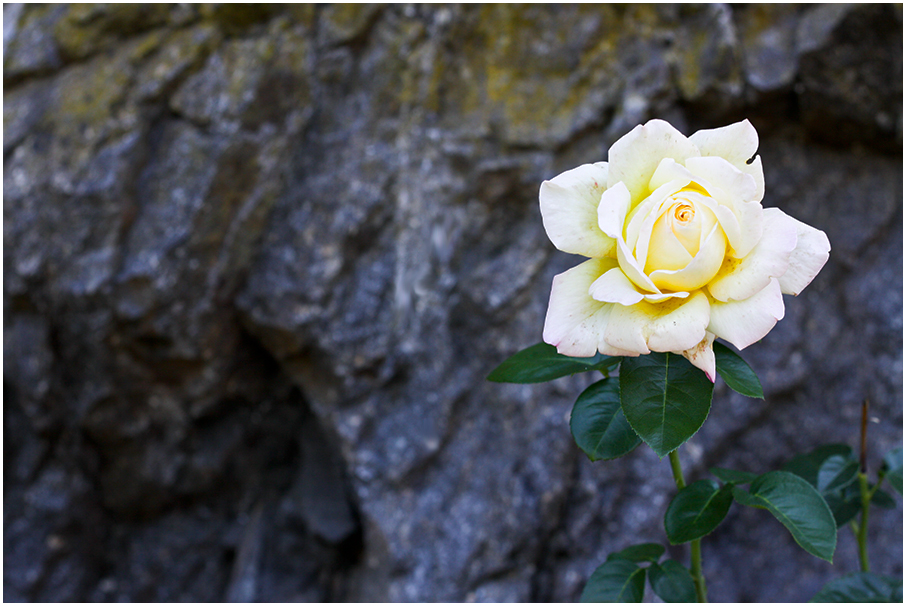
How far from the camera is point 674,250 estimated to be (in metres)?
0.36

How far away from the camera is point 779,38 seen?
1201 mm

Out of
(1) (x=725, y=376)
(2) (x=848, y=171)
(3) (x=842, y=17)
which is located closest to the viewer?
(1) (x=725, y=376)

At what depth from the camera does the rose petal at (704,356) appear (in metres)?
0.35

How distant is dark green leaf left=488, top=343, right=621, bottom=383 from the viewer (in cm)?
46

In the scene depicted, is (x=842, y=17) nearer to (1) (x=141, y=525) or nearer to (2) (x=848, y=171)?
(2) (x=848, y=171)

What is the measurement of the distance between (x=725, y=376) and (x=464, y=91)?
97cm

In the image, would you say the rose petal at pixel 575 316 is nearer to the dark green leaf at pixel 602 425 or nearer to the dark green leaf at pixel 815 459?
the dark green leaf at pixel 602 425

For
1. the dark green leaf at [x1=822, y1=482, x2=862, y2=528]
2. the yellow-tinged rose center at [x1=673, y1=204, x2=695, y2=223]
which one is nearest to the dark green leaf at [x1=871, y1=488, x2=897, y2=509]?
the dark green leaf at [x1=822, y1=482, x2=862, y2=528]

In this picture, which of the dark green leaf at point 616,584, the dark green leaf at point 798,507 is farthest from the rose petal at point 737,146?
the dark green leaf at point 616,584

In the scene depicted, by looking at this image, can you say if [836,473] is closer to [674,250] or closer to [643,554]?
[643,554]

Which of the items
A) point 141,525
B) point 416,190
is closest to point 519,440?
point 416,190

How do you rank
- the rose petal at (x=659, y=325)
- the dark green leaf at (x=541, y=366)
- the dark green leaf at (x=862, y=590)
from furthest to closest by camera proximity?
1. the dark green leaf at (x=862, y=590)
2. the dark green leaf at (x=541, y=366)
3. the rose petal at (x=659, y=325)

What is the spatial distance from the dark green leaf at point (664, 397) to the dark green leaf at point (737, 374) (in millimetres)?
14

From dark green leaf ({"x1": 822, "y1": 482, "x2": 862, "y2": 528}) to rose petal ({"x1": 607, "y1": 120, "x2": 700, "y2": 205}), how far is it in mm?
389
